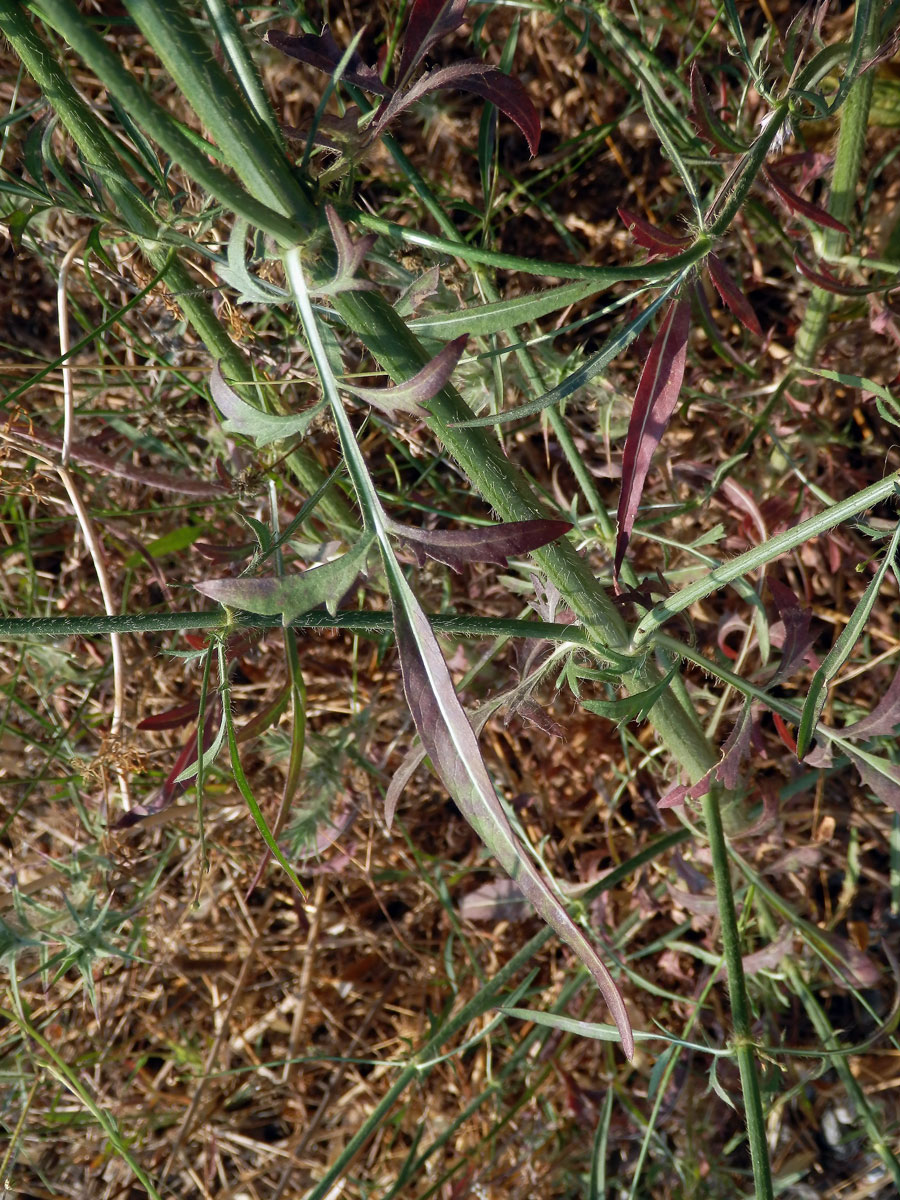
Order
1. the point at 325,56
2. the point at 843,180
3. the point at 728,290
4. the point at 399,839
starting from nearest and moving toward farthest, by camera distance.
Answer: the point at 325,56 → the point at 728,290 → the point at 843,180 → the point at 399,839

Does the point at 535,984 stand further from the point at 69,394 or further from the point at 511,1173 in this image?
the point at 69,394

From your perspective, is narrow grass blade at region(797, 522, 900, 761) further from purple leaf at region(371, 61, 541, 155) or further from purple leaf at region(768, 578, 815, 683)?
purple leaf at region(371, 61, 541, 155)

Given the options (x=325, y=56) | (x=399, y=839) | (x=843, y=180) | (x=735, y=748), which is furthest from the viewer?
(x=399, y=839)

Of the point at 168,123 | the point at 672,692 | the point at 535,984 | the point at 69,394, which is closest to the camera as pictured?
the point at 168,123

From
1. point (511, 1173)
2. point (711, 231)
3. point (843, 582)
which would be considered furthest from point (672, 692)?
point (511, 1173)

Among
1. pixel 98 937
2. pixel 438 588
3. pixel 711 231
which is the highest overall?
pixel 711 231

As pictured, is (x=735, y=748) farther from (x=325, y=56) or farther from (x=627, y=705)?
(x=325, y=56)

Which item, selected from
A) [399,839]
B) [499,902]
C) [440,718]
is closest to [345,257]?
[440,718]
